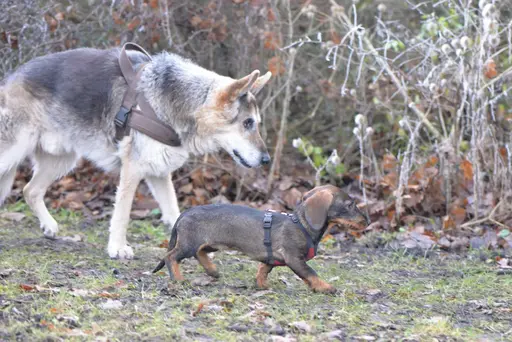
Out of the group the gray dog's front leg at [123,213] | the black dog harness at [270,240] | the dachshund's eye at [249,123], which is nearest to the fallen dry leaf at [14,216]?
the gray dog's front leg at [123,213]

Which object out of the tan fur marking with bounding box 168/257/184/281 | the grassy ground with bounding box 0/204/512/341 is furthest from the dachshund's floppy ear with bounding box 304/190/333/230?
the tan fur marking with bounding box 168/257/184/281

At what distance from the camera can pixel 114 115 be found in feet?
22.3

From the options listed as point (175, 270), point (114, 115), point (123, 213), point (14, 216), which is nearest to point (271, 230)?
point (175, 270)

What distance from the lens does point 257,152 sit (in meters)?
6.73

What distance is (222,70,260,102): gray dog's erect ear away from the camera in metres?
6.35

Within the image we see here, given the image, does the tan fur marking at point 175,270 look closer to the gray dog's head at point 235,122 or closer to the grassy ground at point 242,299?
the grassy ground at point 242,299

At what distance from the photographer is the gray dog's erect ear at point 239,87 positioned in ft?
20.8

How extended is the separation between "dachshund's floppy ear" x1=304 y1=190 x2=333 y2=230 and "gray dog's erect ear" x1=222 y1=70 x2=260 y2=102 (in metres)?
1.45

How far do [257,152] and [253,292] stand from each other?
1.65 meters

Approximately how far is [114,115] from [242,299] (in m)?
2.43

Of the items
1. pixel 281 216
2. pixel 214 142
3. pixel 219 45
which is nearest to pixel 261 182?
pixel 219 45

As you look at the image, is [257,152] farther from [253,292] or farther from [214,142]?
[253,292]

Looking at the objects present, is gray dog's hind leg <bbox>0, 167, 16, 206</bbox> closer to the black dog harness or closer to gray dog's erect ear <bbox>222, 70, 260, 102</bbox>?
gray dog's erect ear <bbox>222, 70, 260, 102</bbox>

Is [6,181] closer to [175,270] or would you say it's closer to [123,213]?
[123,213]
